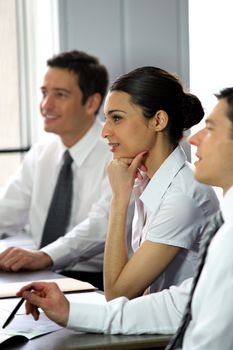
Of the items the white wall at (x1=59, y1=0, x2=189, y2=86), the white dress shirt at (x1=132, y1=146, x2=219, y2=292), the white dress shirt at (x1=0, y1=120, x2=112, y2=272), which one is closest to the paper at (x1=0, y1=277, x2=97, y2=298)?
the white dress shirt at (x1=132, y1=146, x2=219, y2=292)

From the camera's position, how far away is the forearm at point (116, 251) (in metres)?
2.83

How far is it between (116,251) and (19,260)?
563 millimetres

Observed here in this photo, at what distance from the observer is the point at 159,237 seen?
2.77 meters

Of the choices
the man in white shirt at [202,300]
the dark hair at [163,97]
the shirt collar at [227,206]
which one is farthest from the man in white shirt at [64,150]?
the shirt collar at [227,206]

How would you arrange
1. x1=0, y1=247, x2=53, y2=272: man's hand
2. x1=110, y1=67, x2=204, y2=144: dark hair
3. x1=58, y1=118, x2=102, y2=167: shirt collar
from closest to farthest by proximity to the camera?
x1=110, y1=67, x2=204, y2=144: dark hair < x1=0, y1=247, x2=53, y2=272: man's hand < x1=58, y1=118, x2=102, y2=167: shirt collar

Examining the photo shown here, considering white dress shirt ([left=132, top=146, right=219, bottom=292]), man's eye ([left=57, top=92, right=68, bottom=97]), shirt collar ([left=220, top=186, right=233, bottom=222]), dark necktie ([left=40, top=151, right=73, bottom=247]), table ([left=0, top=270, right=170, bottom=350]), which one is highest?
shirt collar ([left=220, top=186, right=233, bottom=222])

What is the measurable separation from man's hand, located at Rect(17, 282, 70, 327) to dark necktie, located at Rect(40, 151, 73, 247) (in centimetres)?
163

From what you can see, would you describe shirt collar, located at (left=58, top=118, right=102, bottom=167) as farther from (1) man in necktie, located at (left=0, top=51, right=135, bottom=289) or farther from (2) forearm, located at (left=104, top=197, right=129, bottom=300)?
(2) forearm, located at (left=104, top=197, right=129, bottom=300)

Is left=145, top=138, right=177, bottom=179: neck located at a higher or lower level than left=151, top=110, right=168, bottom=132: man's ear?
lower

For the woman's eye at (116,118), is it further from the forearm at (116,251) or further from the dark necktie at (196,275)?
the dark necktie at (196,275)

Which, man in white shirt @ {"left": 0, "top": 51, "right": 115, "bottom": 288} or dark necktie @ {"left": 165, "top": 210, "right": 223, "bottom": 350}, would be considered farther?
man in white shirt @ {"left": 0, "top": 51, "right": 115, "bottom": 288}

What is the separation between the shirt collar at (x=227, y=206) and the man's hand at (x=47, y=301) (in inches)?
22.0

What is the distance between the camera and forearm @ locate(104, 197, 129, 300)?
283 centimetres

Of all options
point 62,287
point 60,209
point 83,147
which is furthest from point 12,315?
point 83,147
